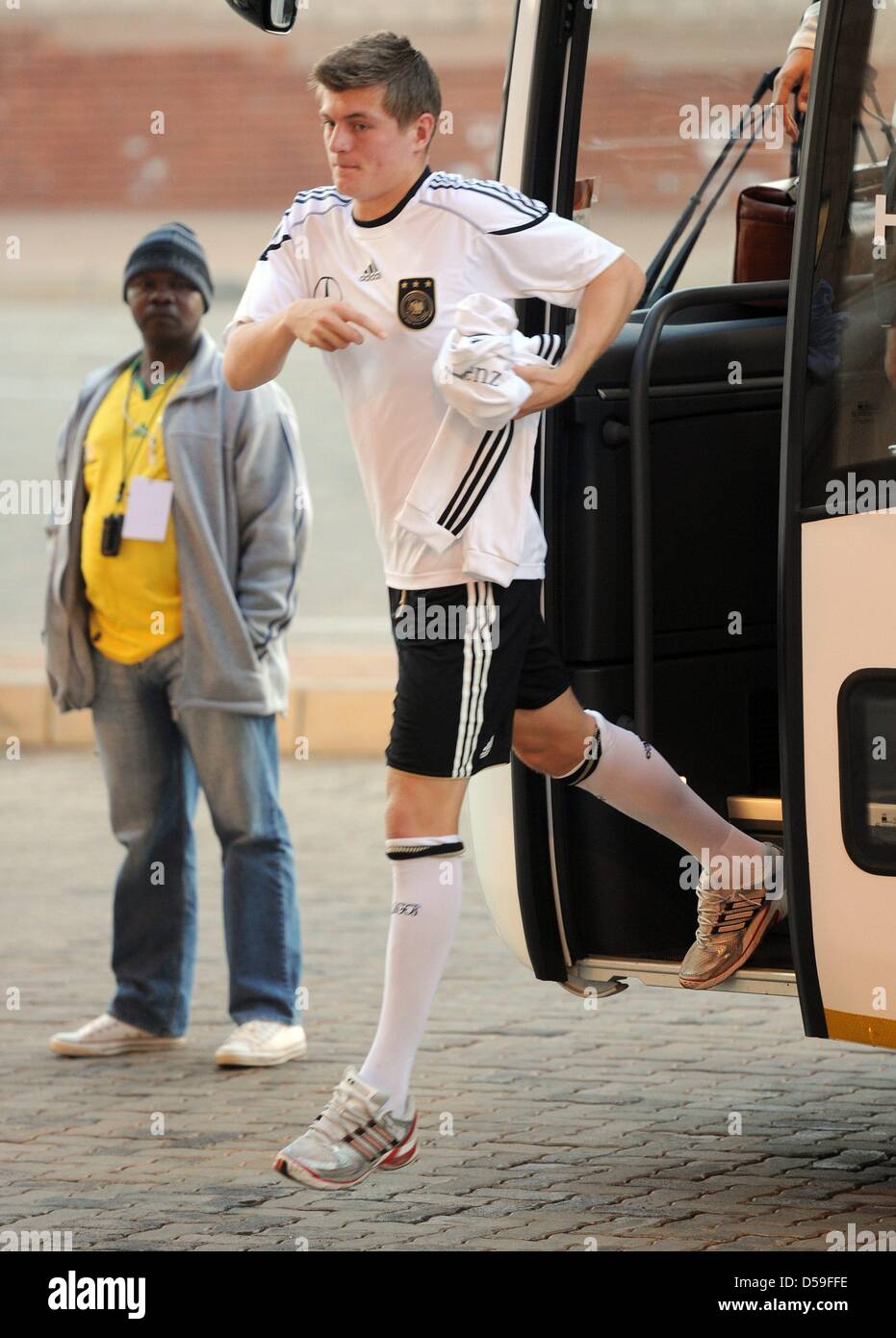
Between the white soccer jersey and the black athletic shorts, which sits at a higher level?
the white soccer jersey

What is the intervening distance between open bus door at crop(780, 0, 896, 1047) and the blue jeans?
2282 millimetres

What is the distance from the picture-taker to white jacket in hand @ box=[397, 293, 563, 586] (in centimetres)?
398

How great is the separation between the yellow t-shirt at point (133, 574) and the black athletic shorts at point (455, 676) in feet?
6.21

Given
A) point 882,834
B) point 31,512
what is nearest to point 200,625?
point 882,834

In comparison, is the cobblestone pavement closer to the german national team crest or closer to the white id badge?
the white id badge

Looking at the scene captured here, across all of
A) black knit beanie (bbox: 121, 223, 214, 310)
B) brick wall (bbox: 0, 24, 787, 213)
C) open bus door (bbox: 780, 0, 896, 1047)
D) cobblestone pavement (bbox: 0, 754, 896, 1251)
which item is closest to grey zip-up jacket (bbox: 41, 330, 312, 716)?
black knit beanie (bbox: 121, 223, 214, 310)

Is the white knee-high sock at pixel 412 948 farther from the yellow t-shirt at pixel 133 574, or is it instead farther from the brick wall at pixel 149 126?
the brick wall at pixel 149 126

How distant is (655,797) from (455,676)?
0.54 m

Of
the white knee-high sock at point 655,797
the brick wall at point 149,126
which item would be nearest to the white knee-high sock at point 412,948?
the white knee-high sock at point 655,797

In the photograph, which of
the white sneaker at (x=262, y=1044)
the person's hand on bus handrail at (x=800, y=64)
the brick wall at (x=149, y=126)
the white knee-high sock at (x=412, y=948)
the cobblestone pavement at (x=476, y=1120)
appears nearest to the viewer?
the white knee-high sock at (x=412, y=948)

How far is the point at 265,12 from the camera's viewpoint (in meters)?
4.31

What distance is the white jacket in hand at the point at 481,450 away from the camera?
398 centimetres
